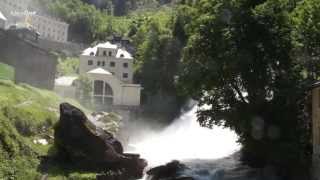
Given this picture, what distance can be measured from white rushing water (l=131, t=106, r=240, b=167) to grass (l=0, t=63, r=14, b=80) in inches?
629

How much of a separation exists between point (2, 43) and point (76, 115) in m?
26.0

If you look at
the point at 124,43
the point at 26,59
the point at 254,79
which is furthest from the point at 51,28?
the point at 254,79

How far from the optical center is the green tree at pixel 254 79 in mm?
41375

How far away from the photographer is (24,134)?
42375 mm

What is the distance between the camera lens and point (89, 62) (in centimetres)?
9750

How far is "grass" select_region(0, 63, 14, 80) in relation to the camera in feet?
194

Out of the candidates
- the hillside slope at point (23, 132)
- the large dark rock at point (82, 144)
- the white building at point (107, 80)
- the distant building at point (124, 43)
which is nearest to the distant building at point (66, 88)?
the white building at point (107, 80)

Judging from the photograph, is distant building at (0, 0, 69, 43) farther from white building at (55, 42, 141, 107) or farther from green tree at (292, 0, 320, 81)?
green tree at (292, 0, 320, 81)

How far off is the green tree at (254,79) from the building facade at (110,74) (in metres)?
40.9

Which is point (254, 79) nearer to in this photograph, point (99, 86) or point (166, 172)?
point (166, 172)

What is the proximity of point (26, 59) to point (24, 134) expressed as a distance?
1013 inches

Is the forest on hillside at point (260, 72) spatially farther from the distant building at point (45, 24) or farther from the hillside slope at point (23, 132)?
the distant building at point (45, 24)

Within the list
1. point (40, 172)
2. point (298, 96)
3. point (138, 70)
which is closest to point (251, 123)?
point (298, 96)

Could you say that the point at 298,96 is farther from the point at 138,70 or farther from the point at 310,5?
the point at 138,70
